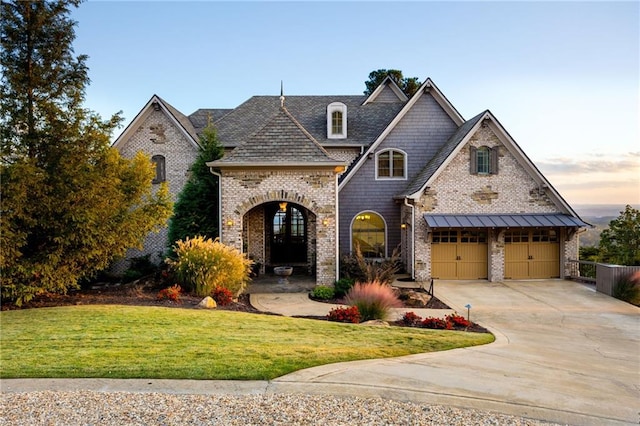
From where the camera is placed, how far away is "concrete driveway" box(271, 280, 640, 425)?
491 centimetres

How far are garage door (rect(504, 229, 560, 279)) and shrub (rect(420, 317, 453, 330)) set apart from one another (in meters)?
8.80

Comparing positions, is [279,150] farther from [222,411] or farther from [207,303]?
[222,411]

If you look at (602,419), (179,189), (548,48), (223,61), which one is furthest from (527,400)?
(223,61)

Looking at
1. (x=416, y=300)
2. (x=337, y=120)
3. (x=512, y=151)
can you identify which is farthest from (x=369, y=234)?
(x=512, y=151)

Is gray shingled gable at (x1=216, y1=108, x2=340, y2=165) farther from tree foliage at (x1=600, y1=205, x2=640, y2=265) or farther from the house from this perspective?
tree foliage at (x1=600, y1=205, x2=640, y2=265)

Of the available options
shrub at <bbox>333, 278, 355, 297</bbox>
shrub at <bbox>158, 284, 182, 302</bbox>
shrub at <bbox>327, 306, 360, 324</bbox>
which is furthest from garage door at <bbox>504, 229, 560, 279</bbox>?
shrub at <bbox>158, 284, 182, 302</bbox>

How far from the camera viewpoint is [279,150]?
14.2m

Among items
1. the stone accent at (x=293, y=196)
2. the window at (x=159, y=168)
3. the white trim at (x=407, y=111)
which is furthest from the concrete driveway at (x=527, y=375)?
the window at (x=159, y=168)

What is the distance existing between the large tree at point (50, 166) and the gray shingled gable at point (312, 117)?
801 centimetres

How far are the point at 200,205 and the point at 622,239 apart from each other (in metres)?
20.8

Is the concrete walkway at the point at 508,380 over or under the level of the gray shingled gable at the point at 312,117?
under

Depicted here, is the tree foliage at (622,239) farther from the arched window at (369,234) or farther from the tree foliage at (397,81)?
the tree foliage at (397,81)

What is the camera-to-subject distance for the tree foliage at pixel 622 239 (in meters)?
19.2

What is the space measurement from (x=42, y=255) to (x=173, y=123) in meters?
9.78
